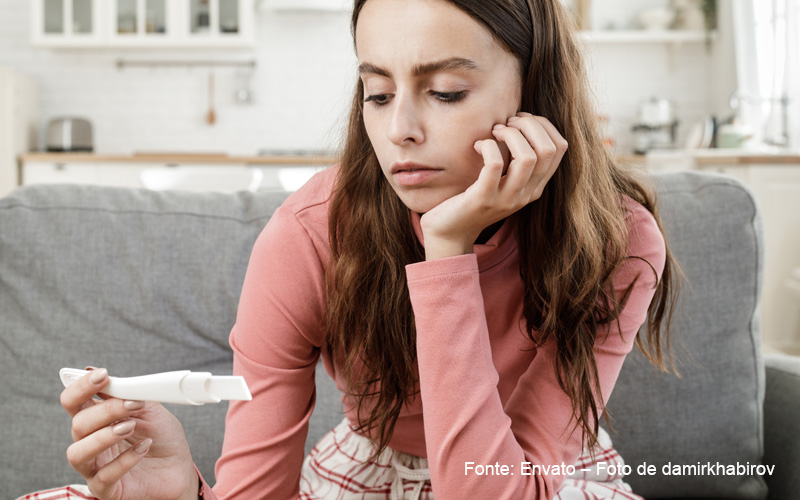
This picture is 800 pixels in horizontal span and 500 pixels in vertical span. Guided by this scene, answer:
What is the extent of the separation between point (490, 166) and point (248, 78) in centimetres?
506

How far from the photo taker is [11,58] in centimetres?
561

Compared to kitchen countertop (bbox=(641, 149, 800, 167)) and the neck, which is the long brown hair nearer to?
the neck

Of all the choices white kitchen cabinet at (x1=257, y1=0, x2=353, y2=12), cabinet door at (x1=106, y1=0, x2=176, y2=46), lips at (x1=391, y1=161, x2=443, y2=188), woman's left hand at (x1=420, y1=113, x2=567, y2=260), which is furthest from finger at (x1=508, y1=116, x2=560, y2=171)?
cabinet door at (x1=106, y1=0, x2=176, y2=46)

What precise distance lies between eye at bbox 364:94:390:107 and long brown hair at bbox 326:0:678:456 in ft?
0.39

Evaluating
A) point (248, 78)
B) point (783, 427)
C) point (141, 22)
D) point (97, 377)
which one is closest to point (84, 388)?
point (97, 377)

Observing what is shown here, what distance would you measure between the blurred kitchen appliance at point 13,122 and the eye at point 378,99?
180 inches

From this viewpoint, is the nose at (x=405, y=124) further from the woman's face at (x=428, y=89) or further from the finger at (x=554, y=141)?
the finger at (x=554, y=141)

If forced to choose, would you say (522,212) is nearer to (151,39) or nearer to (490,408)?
(490,408)

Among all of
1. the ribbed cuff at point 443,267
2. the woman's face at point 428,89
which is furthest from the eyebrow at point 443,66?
the ribbed cuff at point 443,267

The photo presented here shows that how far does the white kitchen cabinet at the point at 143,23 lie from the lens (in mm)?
5188

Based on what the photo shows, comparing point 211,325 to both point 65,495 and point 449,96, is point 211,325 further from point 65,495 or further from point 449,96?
point 449,96

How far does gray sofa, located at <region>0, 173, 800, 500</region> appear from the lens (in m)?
1.34

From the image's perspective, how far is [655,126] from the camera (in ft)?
16.7

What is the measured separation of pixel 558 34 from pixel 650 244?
0.33 meters
